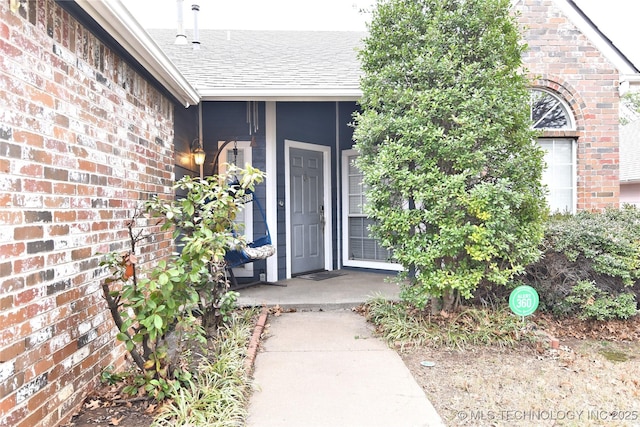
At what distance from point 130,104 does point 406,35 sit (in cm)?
256

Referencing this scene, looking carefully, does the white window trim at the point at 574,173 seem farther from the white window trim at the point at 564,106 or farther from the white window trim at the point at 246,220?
the white window trim at the point at 246,220

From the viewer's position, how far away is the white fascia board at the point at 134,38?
2.35 meters

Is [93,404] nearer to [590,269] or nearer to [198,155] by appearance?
[198,155]

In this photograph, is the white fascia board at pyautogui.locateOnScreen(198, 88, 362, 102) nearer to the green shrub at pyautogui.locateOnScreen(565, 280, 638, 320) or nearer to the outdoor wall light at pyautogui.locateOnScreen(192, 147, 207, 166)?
the outdoor wall light at pyautogui.locateOnScreen(192, 147, 207, 166)

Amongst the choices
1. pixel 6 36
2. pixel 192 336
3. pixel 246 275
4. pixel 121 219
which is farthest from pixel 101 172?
pixel 246 275

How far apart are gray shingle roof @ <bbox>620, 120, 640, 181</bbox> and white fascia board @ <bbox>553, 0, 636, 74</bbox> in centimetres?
1008

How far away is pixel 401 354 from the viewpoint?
3381mm

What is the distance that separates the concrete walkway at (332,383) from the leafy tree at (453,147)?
0.78 meters

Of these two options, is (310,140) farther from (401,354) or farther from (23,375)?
(23,375)

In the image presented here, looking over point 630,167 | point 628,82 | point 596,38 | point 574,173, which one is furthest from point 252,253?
point 630,167

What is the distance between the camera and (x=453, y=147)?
3480mm

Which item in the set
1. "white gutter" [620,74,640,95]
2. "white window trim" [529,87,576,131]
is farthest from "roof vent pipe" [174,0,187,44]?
"white gutter" [620,74,640,95]

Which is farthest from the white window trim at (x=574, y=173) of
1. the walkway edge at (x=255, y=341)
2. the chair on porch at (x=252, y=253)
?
the walkway edge at (x=255, y=341)

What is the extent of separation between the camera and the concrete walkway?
7.80 ft
